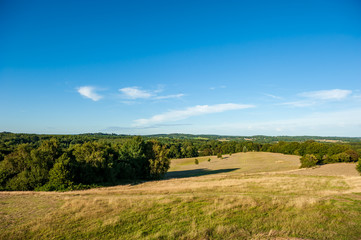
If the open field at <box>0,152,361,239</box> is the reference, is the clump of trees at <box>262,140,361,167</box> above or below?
below

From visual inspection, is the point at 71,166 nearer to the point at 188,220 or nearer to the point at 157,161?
the point at 157,161

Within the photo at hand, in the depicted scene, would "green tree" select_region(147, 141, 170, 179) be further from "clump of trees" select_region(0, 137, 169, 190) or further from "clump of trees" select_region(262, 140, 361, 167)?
"clump of trees" select_region(262, 140, 361, 167)

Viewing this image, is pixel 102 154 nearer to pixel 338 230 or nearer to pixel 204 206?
pixel 204 206

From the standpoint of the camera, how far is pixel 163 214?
43.3 ft

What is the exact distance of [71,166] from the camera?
34438 mm

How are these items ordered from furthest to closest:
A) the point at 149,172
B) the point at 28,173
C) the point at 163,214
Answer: the point at 149,172 → the point at 28,173 → the point at 163,214

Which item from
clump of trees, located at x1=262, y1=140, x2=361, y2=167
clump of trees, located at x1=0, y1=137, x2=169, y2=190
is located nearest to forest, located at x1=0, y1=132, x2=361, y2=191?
clump of trees, located at x1=0, y1=137, x2=169, y2=190

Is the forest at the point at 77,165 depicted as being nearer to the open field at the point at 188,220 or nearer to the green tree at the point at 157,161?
the green tree at the point at 157,161

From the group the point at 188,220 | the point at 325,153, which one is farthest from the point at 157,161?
the point at 325,153

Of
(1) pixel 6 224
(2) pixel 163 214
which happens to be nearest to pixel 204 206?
(2) pixel 163 214

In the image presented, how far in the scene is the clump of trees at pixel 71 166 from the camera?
108ft

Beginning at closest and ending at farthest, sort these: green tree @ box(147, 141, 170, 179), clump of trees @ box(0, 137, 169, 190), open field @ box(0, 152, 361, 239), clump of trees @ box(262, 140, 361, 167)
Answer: open field @ box(0, 152, 361, 239) < clump of trees @ box(0, 137, 169, 190) < green tree @ box(147, 141, 170, 179) < clump of trees @ box(262, 140, 361, 167)

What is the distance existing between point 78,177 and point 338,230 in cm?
3887

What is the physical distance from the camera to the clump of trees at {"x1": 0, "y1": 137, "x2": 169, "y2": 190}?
32.9 meters
